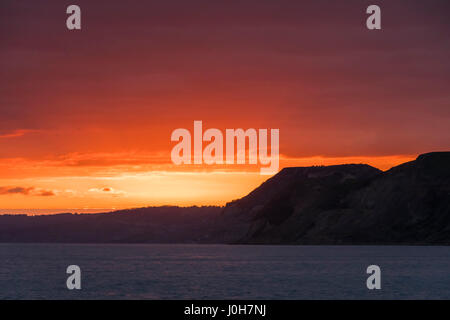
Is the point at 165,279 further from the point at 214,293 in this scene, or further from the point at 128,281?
the point at 214,293

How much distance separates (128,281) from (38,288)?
15.1 meters

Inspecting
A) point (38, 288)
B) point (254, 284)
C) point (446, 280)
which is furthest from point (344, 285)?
point (38, 288)
